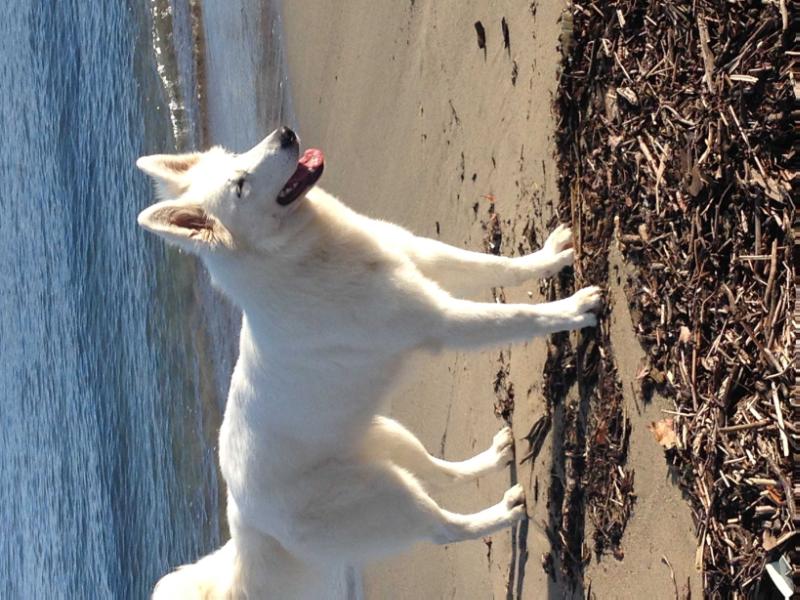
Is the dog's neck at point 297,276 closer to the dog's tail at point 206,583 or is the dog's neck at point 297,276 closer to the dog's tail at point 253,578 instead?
the dog's tail at point 253,578

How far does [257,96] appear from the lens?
9.84 metres

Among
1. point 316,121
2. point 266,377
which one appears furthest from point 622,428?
point 316,121

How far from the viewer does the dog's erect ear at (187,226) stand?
339 cm

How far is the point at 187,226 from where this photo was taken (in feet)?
11.7

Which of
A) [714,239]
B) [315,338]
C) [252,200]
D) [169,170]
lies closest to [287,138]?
[252,200]

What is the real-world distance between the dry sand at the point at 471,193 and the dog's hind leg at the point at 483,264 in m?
0.35

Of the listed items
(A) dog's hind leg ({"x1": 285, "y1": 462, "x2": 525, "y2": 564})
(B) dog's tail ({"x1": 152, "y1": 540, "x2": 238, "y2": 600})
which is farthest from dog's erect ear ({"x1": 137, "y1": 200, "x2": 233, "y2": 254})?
(B) dog's tail ({"x1": 152, "y1": 540, "x2": 238, "y2": 600})

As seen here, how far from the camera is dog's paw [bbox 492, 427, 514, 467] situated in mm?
4695

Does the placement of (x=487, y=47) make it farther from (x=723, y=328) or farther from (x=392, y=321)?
(x=723, y=328)

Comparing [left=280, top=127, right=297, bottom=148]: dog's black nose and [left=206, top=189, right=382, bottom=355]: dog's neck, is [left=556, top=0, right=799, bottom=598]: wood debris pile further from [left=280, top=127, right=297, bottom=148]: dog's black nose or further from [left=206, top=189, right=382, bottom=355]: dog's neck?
[left=280, top=127, right=297, bottom=148]: dog's black nose

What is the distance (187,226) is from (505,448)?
2359mm

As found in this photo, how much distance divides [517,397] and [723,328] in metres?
1.91

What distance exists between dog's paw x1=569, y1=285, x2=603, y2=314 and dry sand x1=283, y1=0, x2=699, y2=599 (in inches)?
3.3

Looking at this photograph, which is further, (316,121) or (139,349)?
(139,349)
